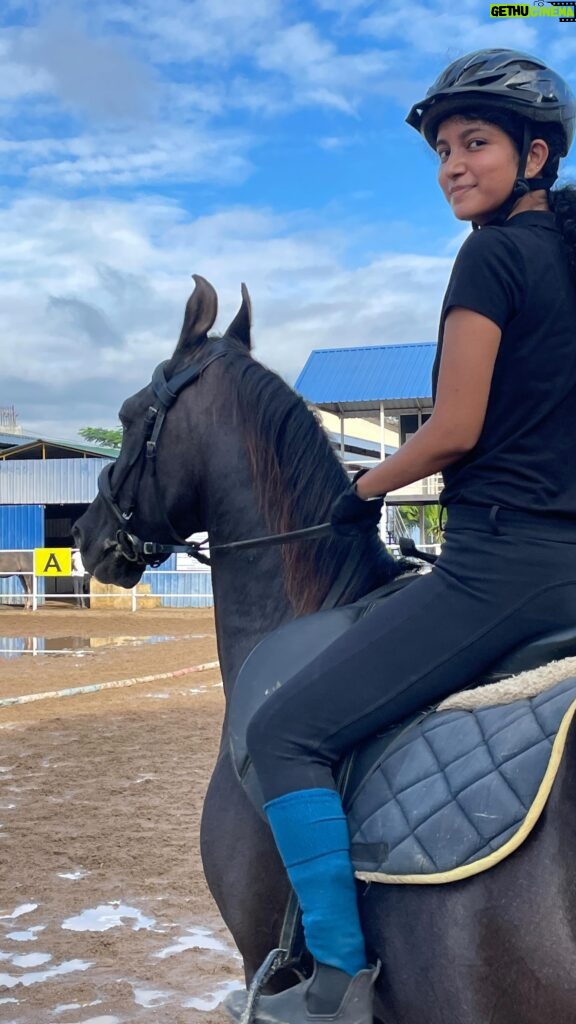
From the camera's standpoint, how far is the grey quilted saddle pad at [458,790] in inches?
68.0

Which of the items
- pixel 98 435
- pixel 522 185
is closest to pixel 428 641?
pixel 522 185

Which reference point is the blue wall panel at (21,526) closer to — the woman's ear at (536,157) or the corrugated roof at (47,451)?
the corrugated roof at (47,451)

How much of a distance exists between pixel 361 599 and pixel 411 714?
1.41 feet

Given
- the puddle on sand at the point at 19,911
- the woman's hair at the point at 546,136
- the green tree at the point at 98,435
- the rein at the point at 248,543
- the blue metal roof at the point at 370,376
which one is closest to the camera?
the woman's hair at the point at 546,136

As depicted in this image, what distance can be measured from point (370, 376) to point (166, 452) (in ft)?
79.2

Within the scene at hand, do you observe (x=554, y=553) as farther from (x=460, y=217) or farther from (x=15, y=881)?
(x=15, y=881)

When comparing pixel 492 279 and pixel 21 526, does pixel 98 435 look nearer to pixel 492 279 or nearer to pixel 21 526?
pixel 21 526

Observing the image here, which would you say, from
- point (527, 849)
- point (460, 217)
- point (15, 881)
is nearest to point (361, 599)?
point (527, 849)

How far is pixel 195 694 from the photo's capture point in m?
10.8

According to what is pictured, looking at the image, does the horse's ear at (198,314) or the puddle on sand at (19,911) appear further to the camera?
the puddle on sand at (19,911)

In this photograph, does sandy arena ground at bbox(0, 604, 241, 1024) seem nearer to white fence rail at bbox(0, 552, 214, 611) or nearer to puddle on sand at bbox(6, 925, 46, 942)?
puddle on sand at bbox(6, 925, 46, 942)

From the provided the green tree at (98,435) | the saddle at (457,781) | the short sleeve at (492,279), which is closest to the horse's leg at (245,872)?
the saddle at (457,781)

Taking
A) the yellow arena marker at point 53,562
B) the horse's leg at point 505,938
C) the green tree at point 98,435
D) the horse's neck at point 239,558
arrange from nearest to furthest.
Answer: the horse's leg at point 505,938
the horse's neck at point 239,558
the yellow arena marker at point 53,562
the green tree at point 98,435

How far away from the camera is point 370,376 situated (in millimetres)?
26406
